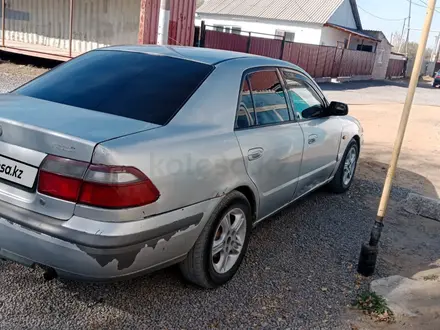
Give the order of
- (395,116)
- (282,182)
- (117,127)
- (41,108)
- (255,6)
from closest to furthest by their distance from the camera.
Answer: (117,127)
(41,108)
(282,182)
(395,116)
(255,6)

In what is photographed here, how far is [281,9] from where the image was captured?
33219 millimetres

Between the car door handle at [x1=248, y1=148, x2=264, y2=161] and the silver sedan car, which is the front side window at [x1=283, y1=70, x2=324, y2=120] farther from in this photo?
the car door handle at [x1=248, y1=148, x2=264, y2=161]

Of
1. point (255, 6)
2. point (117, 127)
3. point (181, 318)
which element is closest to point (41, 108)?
point (117, 127)

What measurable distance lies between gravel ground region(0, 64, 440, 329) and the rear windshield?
116 cm

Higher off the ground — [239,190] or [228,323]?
[239,190]

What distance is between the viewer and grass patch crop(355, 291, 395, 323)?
3.19 m

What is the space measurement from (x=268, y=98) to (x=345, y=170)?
2251 millimetres

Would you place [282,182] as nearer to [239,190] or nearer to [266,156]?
→ [266,156]

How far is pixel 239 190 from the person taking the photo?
3.32 meters

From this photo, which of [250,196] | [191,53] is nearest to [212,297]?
[250,196]

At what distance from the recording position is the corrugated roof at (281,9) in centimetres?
3133

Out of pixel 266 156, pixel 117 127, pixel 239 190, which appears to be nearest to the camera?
pixel 117 127

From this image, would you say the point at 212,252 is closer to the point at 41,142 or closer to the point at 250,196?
the point at 250,196

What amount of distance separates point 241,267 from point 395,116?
12.0m
